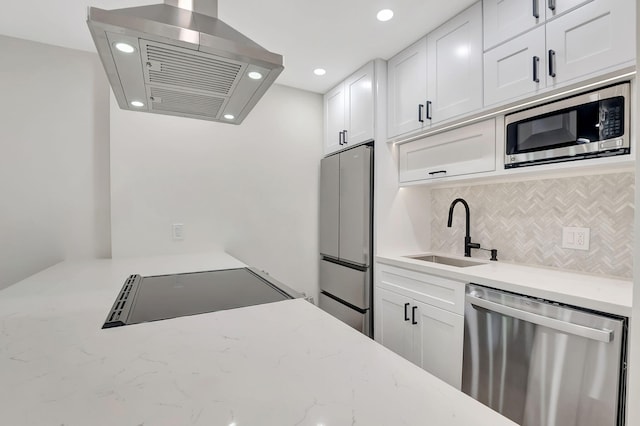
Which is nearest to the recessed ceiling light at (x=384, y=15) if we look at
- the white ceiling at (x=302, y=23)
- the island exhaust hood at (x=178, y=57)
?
the white ceiling at (x=302, y=23)

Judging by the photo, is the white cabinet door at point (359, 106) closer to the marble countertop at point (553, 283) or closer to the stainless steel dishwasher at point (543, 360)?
the marble countertop at point (553, 283)

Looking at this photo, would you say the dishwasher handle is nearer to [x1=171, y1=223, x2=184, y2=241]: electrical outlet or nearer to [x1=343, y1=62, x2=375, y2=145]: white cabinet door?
[x1=343, y1=62, x2=375, y2=145]: white cabinet door

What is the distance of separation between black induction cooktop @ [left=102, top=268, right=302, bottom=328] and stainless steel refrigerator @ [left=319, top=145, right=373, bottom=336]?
3.47 feet

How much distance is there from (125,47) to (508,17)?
5.75 ft

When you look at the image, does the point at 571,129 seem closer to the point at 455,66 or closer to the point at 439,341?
→ the point at 455,66

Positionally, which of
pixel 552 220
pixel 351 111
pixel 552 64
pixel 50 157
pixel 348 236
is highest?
pixel 351 111

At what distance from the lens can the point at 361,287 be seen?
240cm

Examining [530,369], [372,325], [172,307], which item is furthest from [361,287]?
[172,307]

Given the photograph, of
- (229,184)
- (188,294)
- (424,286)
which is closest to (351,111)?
(229,184)

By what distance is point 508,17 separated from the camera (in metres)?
1.58

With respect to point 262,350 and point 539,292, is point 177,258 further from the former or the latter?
point 539,292

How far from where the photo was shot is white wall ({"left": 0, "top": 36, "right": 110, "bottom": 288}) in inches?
80.5

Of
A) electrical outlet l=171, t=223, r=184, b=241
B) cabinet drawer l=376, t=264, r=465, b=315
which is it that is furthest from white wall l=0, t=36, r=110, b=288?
cabinet drawer l=376, t=264, r=465, b=315

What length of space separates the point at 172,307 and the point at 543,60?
1.89 m
